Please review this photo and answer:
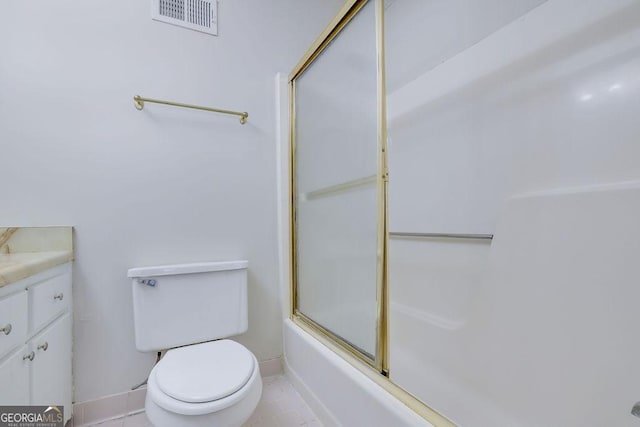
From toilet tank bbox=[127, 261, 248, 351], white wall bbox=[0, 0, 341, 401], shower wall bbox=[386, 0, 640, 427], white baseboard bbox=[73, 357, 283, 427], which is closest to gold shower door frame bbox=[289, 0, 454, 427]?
shower wall bbox=[386, 0, 640, 427]

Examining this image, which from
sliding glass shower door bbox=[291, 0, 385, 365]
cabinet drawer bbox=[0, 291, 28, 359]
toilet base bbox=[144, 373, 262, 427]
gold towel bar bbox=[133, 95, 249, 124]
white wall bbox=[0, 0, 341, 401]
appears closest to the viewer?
cabinet drawer bbox=[0, 291, 28, 359]

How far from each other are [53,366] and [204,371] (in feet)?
1.99

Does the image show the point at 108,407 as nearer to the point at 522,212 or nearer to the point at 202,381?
the point at 202,381

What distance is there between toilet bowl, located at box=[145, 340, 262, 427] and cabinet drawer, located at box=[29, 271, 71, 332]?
433 mm

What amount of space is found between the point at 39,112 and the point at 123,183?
17.2 inches

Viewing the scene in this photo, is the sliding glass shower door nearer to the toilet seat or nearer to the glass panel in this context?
the glass panel

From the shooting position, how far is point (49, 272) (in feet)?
3.89

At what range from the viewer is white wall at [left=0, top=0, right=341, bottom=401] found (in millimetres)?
1374

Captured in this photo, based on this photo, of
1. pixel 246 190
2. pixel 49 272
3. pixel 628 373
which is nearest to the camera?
pixel 628 373

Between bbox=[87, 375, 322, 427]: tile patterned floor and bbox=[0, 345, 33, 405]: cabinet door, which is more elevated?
bbox=[0, 345, 33, 405]: cabinet door

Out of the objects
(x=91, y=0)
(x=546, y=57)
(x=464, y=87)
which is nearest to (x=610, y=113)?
(x=546, y=57)

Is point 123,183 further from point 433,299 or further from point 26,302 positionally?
point 433,299

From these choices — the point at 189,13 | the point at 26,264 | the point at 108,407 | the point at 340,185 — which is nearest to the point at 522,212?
the point at 340,185

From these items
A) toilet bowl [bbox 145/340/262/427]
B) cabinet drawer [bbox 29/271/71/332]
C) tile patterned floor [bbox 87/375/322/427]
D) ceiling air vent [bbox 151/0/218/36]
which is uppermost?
ceiling air vent [bbox 151/0/218/36]
